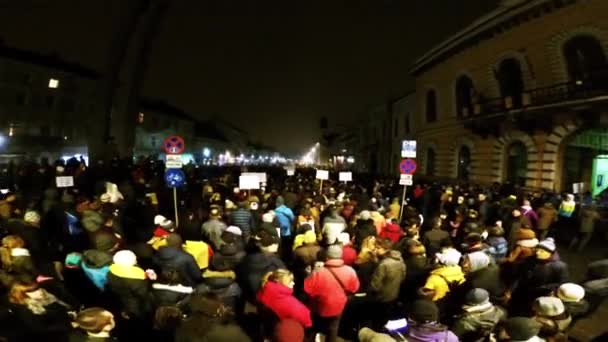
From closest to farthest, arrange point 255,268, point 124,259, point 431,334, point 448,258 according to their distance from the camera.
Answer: point 431,334 → point 124,259 → point 448,258 → point 255,268

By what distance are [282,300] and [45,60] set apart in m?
52.9

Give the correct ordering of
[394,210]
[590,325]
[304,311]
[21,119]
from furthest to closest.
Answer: [21,119] → [394,210] → [590,325] → [304,311]

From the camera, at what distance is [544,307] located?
4785mm

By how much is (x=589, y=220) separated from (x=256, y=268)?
34.3 feet

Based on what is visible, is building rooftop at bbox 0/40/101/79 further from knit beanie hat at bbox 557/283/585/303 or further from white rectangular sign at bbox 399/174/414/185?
knit beanie hat at bbox 557/283/585/303

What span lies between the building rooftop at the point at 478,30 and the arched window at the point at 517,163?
6.53 metres

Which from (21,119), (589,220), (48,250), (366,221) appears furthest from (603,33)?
(21,119)

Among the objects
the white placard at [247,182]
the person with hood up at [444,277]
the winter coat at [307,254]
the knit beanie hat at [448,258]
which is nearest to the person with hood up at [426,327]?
the person with hood up at [444,277]

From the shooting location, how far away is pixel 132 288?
18.8 ft

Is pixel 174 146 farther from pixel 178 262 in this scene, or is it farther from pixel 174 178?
pixel 178 262

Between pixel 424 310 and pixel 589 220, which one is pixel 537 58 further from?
pixel 424 310

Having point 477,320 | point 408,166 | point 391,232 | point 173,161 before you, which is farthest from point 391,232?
point 173,161

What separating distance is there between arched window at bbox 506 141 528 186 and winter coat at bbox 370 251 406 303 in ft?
65.2

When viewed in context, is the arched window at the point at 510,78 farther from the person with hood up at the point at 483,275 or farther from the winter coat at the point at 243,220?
the person with hood up at the point at 483,275
